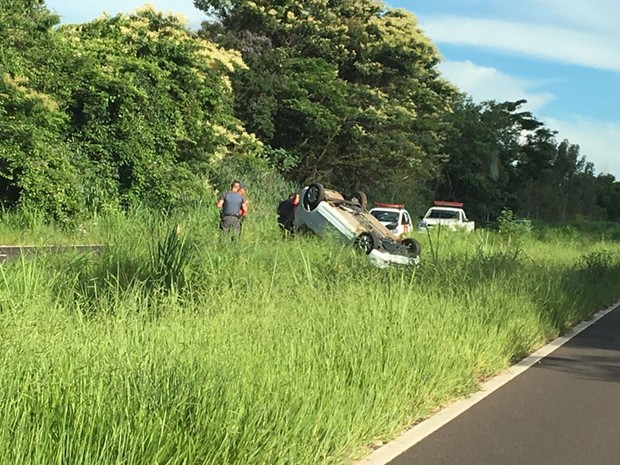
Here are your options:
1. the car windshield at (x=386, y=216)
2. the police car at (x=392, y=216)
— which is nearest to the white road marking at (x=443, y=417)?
the police car at (x=392, y=216)

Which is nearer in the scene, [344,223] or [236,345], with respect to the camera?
[236,345]

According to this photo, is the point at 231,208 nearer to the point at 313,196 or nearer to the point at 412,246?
the point at 313,196

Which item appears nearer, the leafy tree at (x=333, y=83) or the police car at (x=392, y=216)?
the police car at (x=392, y=216)

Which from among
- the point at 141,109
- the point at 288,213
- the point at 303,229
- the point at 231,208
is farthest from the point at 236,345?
the point at 141,109

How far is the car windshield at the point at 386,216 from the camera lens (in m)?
26.1

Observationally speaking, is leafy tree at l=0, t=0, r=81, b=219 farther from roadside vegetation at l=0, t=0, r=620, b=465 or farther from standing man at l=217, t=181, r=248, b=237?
standing man at l=217, t=181, r=248, b=237

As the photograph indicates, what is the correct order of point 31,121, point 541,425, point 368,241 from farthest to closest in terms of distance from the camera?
1. point 31,121
2. point 368,241
3. point 541,425

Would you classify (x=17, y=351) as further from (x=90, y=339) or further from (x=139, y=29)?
(x=139, y=29)

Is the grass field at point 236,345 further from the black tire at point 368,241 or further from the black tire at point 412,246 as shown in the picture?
the black tire at point 412,246

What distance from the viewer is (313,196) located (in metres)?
17.0

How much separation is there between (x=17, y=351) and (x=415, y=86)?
111 feet

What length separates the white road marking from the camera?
521 cm

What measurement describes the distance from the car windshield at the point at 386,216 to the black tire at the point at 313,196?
906 centimetres

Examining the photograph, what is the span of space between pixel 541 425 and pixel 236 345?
2.60 m
